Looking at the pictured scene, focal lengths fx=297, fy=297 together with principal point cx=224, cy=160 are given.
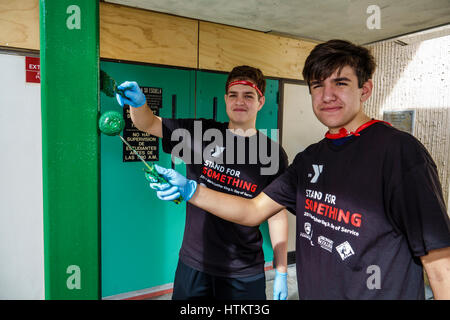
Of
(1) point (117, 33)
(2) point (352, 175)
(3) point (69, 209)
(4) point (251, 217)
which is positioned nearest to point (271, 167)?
(4) point (251, 217)

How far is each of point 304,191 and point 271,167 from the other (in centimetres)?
47

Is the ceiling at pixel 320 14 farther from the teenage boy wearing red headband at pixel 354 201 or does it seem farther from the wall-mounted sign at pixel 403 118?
the teenage boy wearing red headband at pixel 354 201

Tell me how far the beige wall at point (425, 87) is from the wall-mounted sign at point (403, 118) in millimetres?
39

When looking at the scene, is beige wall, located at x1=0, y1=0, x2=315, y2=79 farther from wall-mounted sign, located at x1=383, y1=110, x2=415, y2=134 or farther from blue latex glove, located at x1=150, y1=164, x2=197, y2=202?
blue latex glove, located at x1=150, y1=164, x2=197, y2=202

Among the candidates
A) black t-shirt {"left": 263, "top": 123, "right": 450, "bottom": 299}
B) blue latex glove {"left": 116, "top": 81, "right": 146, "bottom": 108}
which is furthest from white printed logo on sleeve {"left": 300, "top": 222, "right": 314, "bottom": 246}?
blue latex glove {"left": 116, "top": 81, "right": 146, "bottom": 108}

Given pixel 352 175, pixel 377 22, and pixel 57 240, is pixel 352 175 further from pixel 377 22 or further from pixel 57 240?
pixel 377 22

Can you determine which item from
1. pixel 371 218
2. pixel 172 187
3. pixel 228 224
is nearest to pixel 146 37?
pixel 228 224

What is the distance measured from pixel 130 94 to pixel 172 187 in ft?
1.81

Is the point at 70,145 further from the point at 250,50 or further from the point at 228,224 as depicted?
the point at 250,50

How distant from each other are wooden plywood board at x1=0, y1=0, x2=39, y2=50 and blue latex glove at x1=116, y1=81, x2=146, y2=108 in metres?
1.28

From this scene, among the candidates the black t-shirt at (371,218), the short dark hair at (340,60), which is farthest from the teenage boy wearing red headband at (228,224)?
the short dark hair at (340,60)

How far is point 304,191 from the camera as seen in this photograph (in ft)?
4.24

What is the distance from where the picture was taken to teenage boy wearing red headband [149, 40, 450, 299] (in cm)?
93

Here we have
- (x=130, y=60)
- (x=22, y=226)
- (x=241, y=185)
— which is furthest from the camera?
(x=130, y=60)
